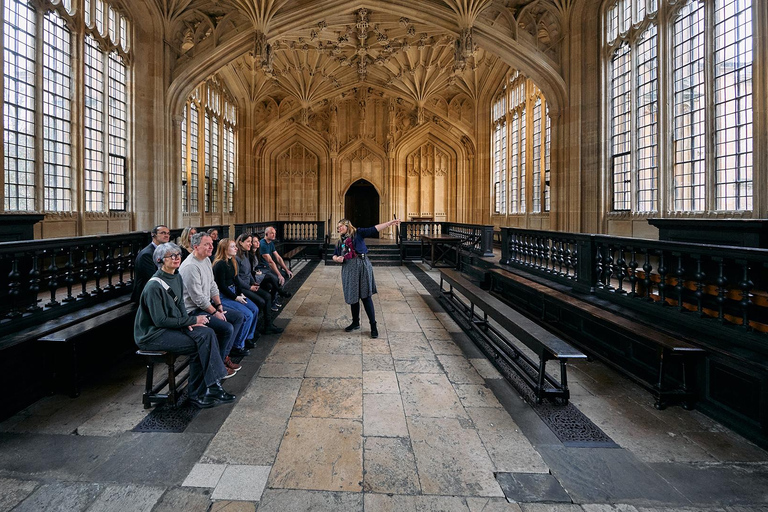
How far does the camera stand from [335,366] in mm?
4684

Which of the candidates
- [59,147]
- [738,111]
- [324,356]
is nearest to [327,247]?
[59,147]

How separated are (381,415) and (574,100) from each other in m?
11.6

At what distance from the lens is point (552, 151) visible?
41.3 feet

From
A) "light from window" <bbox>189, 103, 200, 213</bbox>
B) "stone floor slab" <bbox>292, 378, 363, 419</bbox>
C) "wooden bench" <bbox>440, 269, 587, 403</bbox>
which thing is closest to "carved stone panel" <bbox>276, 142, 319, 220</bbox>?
"light from window" <bbox>189, 103, 200, 213</bbox>

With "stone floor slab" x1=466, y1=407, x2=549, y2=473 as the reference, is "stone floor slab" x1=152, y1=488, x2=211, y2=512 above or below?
below

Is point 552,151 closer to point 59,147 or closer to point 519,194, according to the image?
point 519,194

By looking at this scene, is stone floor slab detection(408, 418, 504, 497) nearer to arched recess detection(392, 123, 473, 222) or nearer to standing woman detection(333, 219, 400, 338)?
standing woman detection(333, 219, 400, 338)

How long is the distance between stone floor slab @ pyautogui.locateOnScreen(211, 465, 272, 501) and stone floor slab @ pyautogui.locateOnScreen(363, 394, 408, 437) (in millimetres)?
853

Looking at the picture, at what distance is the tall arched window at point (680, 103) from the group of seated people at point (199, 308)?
27.4ft

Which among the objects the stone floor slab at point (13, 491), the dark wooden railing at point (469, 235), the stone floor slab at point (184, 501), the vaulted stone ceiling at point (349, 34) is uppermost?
the vaulted stone ceiling at point (349, 34)

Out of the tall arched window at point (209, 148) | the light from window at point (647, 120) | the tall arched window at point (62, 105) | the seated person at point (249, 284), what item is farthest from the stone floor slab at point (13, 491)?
the tall arched window at point (209, 148)

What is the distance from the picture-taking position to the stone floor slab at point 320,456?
99.9 inches

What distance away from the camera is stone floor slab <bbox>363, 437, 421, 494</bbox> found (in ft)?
8.20

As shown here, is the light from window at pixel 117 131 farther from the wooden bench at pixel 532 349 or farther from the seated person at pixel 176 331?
the wooden bench at pixel 532 349
